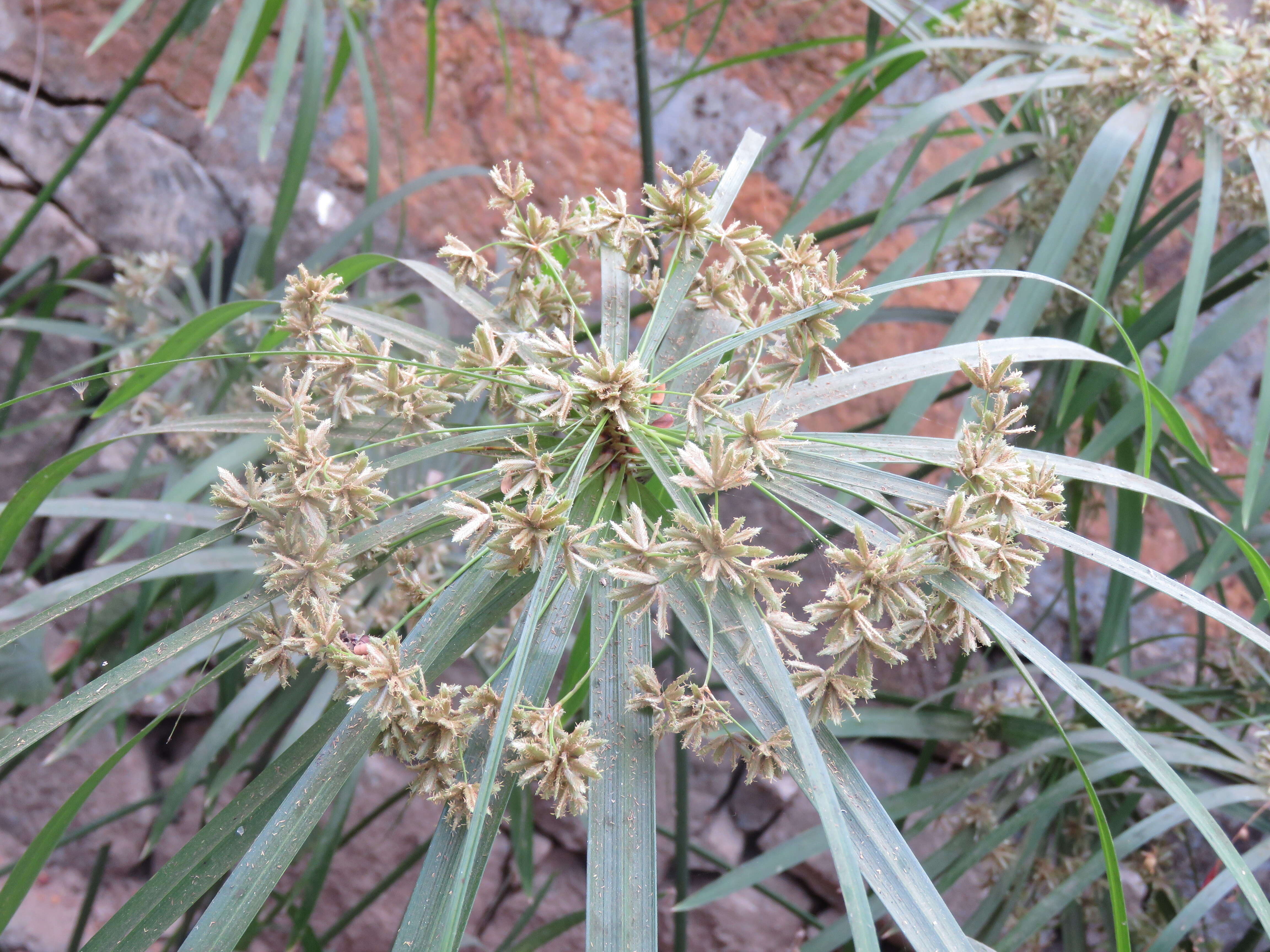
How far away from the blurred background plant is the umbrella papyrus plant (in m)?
0.02

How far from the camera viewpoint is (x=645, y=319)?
171 centimetres

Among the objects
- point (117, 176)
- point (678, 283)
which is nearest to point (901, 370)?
point (678, 283)

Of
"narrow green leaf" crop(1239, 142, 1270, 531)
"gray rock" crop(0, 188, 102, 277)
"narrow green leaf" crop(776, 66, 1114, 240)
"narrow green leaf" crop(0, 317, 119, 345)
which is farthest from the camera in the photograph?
"gray rock" crop(0, 188, 102, 277)

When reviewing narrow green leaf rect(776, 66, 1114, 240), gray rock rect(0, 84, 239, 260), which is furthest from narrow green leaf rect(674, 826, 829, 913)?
gray rock rect(0, 84, 239, 260)

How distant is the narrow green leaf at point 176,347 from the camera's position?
570mm

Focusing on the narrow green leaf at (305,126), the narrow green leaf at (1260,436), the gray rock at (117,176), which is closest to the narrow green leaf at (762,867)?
the narrow green leaf at (1260,436)

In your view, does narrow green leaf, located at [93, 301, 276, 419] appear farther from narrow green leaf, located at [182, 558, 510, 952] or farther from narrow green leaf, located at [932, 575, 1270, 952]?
narrow green leaf, located at [932, 575, 1270, 952]

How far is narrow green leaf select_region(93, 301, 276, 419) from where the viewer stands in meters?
0.57

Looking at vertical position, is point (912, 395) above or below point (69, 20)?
below

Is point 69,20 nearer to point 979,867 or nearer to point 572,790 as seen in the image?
point 572,790

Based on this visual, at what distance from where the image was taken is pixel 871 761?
156cm

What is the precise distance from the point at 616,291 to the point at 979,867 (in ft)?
4.12

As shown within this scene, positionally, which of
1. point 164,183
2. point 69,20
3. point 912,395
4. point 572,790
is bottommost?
point 572,790

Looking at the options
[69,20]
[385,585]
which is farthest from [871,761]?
[69,20]
